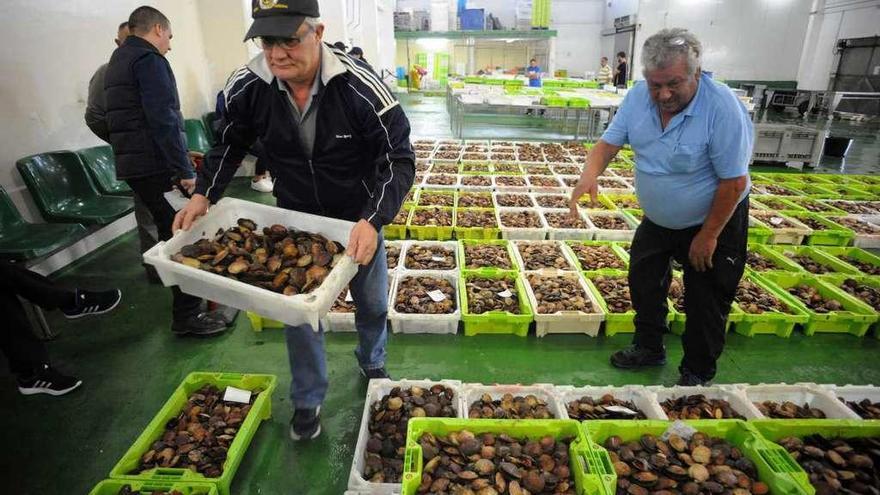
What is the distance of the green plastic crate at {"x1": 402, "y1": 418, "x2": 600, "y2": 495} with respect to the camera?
1.34 meters

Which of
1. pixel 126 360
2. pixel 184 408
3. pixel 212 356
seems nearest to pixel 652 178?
pixel 184 408

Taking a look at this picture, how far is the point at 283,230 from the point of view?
173 cm

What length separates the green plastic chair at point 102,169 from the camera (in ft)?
12.0

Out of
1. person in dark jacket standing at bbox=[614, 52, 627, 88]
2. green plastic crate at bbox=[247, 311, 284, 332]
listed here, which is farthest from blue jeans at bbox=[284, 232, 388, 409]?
person in dark jacket standing at bbox=[614, 52, 627, 88]

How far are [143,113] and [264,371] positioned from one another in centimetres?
161

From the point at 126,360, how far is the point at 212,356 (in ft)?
1.58

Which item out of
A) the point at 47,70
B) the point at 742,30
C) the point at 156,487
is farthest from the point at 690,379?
the point at 742,30

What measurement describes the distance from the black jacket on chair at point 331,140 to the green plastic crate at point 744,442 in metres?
1.07

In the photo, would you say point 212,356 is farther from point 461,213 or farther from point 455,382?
point 461,213

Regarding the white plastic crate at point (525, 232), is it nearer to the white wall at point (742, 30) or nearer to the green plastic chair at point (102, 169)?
the green plastic chair at point (102, 169)

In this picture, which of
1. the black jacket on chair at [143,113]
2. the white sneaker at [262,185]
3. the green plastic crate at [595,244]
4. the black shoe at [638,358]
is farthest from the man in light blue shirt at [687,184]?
the white sneaker at [262,185]

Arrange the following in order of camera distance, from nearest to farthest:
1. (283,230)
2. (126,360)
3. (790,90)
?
(283,230) < (126,360) < (790,90)

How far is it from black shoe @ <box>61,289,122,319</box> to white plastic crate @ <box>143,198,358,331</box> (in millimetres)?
1442

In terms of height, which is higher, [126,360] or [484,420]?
[484,420]
